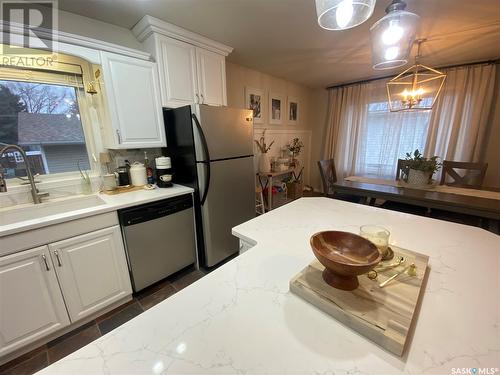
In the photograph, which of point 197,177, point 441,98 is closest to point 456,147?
point 441,98

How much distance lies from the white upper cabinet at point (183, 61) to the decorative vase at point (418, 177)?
7.89ft

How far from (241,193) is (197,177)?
0.54m

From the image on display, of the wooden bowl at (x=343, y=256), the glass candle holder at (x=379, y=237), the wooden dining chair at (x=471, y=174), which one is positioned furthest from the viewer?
the wooden dining chair at (x=471, y=174)

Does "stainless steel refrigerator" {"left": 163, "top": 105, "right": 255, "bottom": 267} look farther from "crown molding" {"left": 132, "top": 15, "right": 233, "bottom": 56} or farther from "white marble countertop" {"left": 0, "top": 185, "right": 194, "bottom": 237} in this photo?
"crown molding" {"left": 132, "top": 15, "right": 233, "bottom": 56}

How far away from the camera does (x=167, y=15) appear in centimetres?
166

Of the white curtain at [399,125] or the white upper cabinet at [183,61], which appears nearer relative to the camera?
the white upper cabinet at [183,61]

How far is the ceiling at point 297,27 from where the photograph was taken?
1.56 meters

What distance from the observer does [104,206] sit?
1.46 m

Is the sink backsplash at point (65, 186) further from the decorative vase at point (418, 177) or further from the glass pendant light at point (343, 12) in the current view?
the decorative vase at point (418, 177)

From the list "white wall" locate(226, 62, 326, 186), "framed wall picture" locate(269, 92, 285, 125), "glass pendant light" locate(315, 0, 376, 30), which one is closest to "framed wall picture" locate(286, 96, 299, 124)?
"white wall" locate(226, 62, 326, 186)

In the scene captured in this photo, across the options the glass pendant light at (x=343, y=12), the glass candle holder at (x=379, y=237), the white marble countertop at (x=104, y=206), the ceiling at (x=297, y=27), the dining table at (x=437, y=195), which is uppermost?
the ceiling at (x=297, y=27)

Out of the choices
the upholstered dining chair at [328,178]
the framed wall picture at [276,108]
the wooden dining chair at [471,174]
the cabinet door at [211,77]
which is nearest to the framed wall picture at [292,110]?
the framed wall picture at [276,108]

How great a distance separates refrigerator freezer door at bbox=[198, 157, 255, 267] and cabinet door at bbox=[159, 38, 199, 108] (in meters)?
0.75

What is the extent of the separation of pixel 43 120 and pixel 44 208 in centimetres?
73
